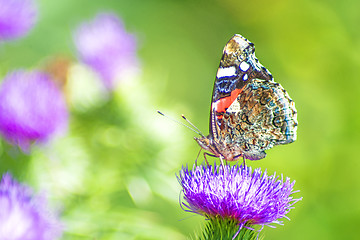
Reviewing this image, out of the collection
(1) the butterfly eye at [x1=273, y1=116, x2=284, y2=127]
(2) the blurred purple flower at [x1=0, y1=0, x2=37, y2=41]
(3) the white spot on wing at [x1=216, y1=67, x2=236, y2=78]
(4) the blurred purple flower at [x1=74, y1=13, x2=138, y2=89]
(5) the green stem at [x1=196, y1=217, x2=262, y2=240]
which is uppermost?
(4) the blurred purple flower at [x1=74, y1=13, x2=138, y2=89]

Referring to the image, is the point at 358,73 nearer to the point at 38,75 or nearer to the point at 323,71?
the point at 323,71

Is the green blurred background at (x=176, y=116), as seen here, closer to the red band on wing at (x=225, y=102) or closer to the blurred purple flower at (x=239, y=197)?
the blurred purple flower at (x=239, y=197)

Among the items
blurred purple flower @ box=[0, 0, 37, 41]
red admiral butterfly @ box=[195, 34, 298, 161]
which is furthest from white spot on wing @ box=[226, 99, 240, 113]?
blurred purple flower @ box=[0, 0, 37, 41]

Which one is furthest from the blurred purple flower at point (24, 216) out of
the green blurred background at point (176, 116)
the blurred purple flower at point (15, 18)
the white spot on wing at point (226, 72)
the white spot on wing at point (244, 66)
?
the blurred purple flower at point (15, 18)

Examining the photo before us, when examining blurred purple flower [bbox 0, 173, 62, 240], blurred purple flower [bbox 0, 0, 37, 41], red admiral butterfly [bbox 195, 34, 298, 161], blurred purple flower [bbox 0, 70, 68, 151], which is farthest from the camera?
blurred purple flower [bbox 0, 0, 37, 41]

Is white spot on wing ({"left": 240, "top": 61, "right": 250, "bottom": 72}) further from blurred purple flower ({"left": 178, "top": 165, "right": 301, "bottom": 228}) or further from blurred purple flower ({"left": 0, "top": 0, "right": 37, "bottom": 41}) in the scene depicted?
blurred purple flower ({"left": 0, "top": 0, "right": 37, "bottom": 41})

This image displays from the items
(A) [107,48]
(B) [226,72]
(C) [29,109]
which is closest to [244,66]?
(B) [226,72]

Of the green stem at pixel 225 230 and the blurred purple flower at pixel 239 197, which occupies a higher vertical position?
the blurred purple flower at pixel 239 197

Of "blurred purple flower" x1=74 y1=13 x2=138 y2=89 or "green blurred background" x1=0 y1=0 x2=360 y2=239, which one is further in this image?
"blurred purple flower" x1=74 y1=13 x2=138 y2=89
